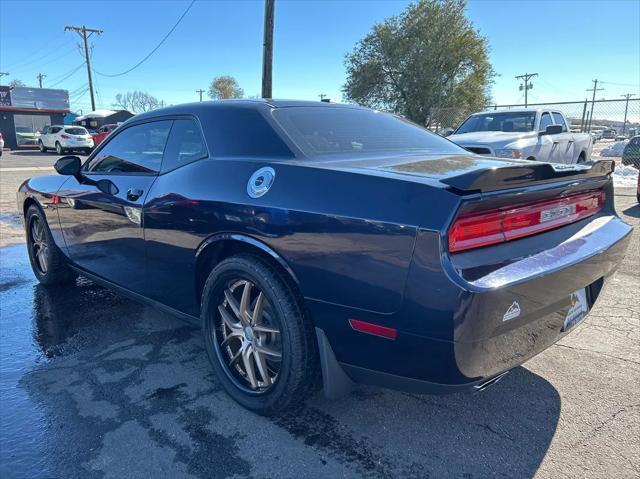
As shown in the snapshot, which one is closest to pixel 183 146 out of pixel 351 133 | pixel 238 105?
pixel 238 105

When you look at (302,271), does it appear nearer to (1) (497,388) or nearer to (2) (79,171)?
(1) (497,388)

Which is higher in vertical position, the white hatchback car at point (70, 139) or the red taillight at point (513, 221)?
the white hatchback car at point (70, 139)

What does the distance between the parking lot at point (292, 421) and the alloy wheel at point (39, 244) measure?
45.4 inches

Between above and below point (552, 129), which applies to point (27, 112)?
above

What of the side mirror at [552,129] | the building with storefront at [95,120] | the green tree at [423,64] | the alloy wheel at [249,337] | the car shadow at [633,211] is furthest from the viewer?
the building with storefront at [95,120]

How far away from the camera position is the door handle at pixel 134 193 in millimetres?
3020

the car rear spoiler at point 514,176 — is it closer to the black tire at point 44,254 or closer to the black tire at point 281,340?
the black tire at point 281,340

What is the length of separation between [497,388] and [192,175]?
212 centimetres

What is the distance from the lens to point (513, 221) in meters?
2.06

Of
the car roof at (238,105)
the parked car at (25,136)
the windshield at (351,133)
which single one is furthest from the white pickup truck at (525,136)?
the parked car at (25,136)

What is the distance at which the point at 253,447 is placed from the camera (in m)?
2.23

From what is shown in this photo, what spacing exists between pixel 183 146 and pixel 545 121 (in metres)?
8.61

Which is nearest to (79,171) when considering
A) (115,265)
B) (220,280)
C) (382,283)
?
(115,265)

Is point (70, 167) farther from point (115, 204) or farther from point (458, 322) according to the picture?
point (458, 322)
